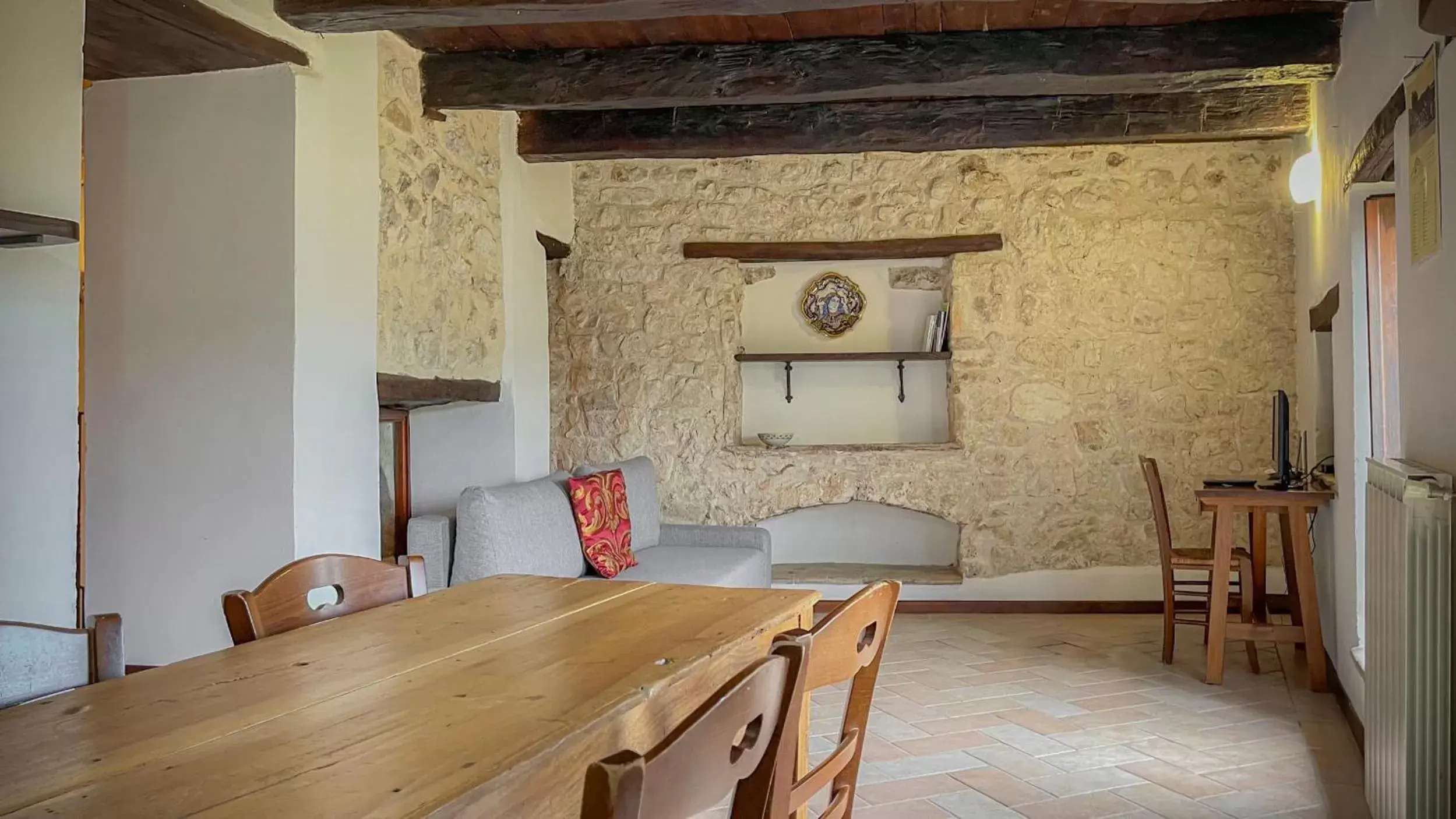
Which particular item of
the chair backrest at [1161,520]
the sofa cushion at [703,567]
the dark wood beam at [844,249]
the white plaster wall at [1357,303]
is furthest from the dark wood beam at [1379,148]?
the sofa cushion at [703,567]

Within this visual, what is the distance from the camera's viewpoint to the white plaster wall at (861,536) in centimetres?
648

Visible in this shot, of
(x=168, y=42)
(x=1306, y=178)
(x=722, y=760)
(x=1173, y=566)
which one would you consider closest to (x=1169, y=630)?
(x=1173, y=566)

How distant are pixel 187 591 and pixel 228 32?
1.79 metres

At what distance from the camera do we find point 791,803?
1.54m

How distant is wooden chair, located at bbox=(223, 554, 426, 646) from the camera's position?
→ 73.4 inches

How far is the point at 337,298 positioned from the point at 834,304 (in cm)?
336

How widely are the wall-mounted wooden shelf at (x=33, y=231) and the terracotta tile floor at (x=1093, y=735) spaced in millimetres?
2418

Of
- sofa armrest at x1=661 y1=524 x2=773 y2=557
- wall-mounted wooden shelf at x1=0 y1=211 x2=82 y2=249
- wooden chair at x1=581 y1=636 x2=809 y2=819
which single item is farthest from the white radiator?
sofa armrest at x1=661 y1=524 x2=773 y2=557

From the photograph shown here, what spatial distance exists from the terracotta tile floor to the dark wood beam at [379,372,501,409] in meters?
2.03

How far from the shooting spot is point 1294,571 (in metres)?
4.41

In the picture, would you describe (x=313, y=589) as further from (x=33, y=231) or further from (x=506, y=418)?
(x=506, y=418)

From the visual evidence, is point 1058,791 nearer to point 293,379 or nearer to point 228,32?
point 293,379

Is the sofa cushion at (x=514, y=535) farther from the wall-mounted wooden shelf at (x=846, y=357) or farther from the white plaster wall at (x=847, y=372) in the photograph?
the white plaster wall at (x=847, y=372)

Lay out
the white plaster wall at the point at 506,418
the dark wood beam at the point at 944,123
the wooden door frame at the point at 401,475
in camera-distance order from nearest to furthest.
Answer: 1. the dark wood beam at the point at 944,123
2. the wooden door frame at the point at 401,475
3. the white plaster wall at the point at 506,418
